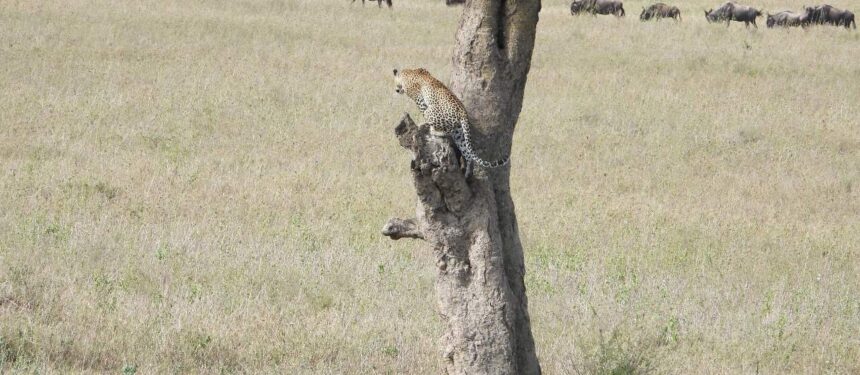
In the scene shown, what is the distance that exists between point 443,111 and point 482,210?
0.63m

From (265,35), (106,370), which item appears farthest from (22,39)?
(106,370)

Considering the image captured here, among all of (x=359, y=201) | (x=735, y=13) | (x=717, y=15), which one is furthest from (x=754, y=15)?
(x=359, y=201)

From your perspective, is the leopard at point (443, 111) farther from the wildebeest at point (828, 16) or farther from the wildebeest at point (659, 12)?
the wildebeest at point (828, 16)

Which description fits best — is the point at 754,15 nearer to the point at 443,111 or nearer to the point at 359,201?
the point at 359,201

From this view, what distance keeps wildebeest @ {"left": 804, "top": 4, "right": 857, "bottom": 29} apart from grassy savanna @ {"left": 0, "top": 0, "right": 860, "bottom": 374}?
10931mm

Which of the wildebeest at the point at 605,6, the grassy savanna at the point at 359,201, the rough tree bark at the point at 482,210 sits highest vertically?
the rough tree bark at the point at 482,210

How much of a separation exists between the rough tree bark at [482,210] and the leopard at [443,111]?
0.33 feet

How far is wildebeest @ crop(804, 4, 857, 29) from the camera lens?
1439 inches

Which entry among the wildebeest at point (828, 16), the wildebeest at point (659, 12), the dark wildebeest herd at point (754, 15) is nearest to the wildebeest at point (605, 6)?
the dark wildebeest herd at point (754, 15)

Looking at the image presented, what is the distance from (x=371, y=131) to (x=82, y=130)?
4.39m

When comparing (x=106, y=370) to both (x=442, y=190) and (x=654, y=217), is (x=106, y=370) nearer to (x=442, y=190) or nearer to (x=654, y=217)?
(x=442, y=190)

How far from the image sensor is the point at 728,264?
427 inches

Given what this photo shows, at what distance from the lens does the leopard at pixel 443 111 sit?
5566 mm

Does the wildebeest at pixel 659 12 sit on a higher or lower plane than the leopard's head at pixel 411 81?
lower
